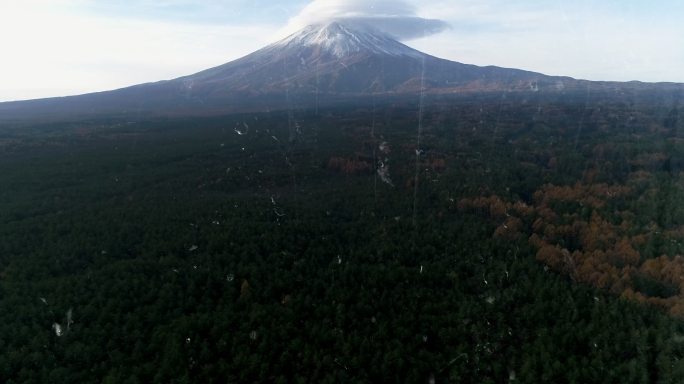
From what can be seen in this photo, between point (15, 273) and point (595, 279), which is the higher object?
point (15, 273)

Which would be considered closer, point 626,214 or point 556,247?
point 556,247

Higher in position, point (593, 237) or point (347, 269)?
point (347, 269)

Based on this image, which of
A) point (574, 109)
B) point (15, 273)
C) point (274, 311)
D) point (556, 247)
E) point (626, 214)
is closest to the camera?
point (274, 311)

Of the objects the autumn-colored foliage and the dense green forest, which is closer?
the dense green forest

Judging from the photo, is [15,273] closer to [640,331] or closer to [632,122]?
[640,331]

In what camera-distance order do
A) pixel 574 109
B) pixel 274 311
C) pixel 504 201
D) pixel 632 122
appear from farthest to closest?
1. pixel 574 109
2. pixel 632 122
3. pixel 504 201
4. pixel 274 311

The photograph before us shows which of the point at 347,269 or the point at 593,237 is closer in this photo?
the point at 347,269

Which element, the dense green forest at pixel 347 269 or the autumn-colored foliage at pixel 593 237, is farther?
the autumn-colored foliage at pixel 593 237

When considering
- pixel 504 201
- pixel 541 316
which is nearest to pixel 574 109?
pixel 504 201
